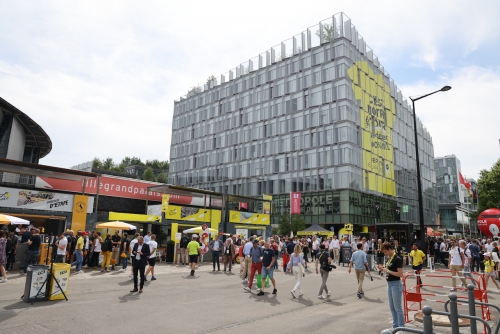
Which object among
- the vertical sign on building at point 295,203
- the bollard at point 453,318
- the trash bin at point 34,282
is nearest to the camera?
the bollard at point 453,318

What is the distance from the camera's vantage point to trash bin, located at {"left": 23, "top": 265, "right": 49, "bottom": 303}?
9.69 m

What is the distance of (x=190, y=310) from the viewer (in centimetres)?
934

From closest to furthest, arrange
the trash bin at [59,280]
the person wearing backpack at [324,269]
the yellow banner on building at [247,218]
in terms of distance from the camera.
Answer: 1. the trash bin at [59,280]
2. the person wearing backpack at [324,269]
3. the yellow banner on building at [247,218]

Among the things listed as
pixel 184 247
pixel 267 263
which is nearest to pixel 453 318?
pixel 267 263

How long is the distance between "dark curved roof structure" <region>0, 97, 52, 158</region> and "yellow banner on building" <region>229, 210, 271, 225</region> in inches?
748

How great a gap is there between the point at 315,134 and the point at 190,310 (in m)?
46.1

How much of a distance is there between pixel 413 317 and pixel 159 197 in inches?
1005

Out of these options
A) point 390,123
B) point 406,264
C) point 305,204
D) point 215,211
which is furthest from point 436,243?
point 390,123

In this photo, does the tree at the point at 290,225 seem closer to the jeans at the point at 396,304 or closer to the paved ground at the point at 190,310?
the paved ground at the point at 190,310

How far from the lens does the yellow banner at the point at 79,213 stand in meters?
22.3

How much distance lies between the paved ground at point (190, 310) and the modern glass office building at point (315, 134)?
37977mm

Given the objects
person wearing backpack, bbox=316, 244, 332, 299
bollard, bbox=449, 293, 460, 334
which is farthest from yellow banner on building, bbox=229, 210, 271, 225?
bollard, bbox=449, 293, 460, 334

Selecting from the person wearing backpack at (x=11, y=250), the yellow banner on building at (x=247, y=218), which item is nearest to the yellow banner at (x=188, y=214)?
the yellow banner on building at (x=247, y=218)

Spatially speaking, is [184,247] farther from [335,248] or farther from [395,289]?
[395,289]
